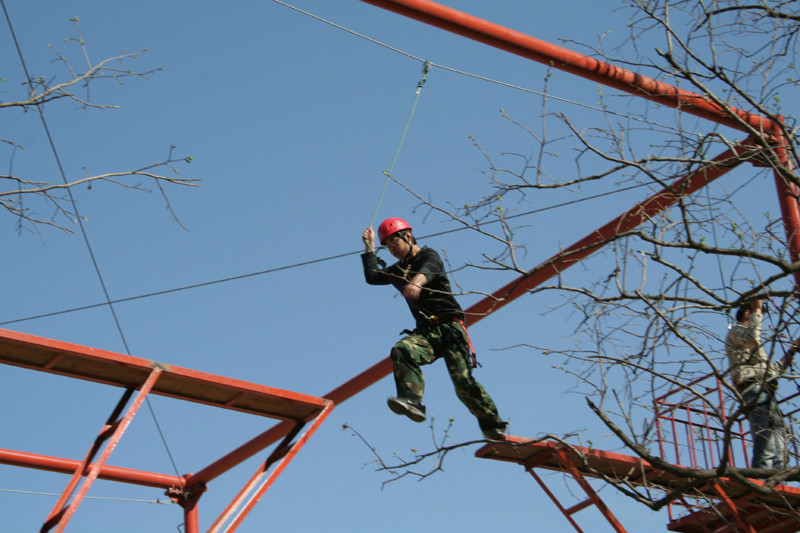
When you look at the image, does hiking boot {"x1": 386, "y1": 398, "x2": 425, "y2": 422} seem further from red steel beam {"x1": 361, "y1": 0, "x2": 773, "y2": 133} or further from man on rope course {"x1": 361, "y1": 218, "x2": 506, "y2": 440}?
A: red steel beam {"x1": 361, "y1": 0, "x2": 773, "y2": 133}

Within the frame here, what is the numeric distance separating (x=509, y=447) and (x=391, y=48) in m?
4.14

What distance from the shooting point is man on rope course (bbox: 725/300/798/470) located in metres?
6.66

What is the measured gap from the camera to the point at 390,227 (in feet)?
29.5

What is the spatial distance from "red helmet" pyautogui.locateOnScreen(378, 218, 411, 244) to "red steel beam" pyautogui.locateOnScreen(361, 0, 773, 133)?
175 centimetres

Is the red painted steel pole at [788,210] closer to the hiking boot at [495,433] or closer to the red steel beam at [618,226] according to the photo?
the red steel beam at [618,226]

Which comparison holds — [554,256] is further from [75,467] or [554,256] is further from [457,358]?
[75,467]

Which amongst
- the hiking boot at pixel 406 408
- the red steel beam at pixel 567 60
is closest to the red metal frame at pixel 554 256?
the red steel beam at pixel 567 60

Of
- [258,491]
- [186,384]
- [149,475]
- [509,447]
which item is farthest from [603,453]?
[149,475]

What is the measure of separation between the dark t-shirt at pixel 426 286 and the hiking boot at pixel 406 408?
0.82m

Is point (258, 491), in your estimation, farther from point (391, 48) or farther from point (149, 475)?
point (391, 48)

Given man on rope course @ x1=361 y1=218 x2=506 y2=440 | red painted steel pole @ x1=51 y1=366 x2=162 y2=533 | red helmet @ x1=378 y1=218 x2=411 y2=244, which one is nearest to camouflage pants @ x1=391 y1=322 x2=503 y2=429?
man on rope course @ x1=361 y1=218 x2=506 y2=440

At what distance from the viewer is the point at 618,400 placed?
7414 mm

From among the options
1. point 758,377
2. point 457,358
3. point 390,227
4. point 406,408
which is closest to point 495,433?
point 457,358

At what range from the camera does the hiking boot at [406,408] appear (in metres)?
8.23
